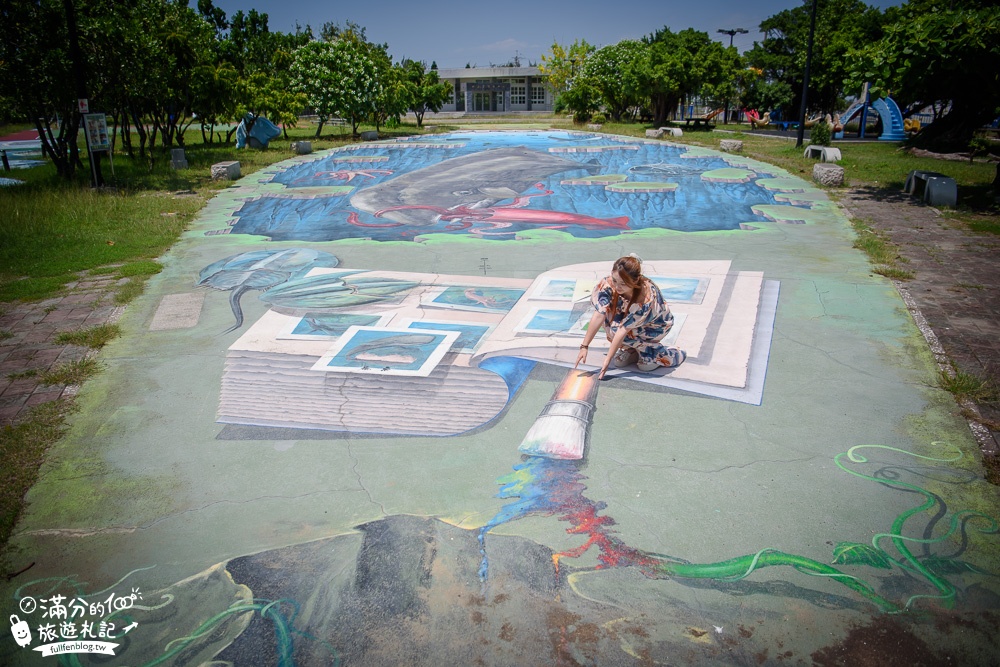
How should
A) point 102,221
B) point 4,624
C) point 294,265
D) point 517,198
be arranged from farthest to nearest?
1. point 517,198
2. point 102,221
3. point 294,265
4. point 4,624

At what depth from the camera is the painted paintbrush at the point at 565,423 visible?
4.70 meters

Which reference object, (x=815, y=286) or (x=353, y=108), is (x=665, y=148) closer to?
(x=353, y=108)

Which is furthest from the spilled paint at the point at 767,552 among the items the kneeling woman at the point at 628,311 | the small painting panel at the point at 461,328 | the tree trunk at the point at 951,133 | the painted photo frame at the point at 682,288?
the tree trunk at the point at 951,133

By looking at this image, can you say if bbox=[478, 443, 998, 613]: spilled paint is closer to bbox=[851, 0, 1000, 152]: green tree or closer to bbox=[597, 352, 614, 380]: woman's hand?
bbox=[597, 352, 614, 380]: woman's hand

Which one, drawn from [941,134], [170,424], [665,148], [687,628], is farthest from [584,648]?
[941,134]

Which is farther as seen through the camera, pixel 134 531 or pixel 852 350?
pixel 852 350

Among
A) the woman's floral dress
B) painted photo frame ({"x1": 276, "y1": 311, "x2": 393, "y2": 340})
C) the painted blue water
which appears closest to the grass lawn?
the painted blue water

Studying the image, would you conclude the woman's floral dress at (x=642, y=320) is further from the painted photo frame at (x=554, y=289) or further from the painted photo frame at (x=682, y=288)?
the painted photo frame at (x=554, y=289)

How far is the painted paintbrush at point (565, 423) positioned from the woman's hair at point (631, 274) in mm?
801

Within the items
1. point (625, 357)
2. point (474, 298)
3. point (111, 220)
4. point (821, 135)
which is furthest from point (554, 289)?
point (821, 135)

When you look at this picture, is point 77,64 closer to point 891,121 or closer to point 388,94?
point 388,94

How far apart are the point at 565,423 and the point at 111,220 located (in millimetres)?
10952

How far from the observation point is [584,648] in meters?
3.09

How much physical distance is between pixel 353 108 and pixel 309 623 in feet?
88.3
